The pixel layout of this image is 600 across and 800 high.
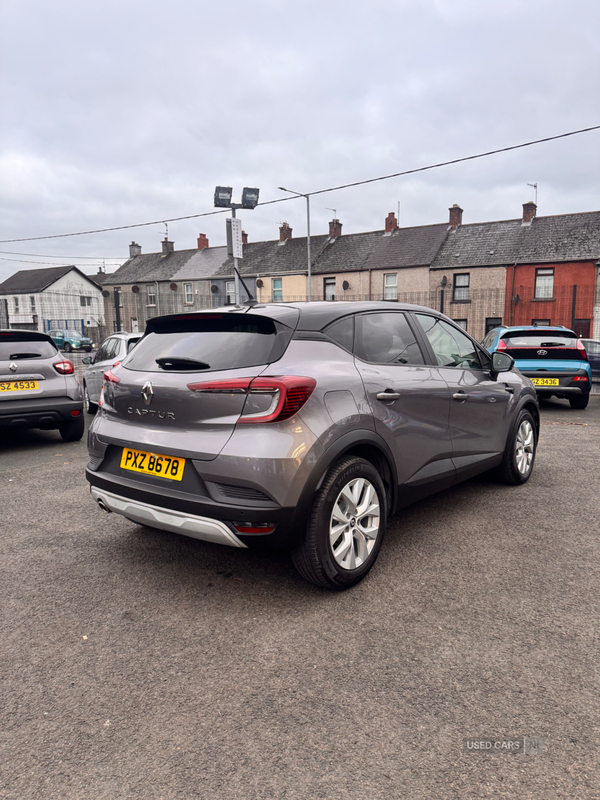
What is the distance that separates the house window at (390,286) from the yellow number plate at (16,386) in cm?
3080

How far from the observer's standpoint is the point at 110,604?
3.04 m

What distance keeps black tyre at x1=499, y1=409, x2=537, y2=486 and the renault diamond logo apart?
330 cm

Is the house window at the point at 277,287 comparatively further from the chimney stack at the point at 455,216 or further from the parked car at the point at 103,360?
the parked car at the point at 103,360

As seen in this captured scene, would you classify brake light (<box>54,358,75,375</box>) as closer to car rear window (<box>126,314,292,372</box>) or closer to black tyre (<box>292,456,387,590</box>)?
car rear window (<box>126,314,292,372</box>)

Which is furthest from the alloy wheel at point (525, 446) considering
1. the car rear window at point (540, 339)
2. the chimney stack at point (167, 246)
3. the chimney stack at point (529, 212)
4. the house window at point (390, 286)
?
the chimney stack at point (167, 246)

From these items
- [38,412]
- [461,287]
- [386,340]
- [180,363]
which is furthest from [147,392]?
[461,287]

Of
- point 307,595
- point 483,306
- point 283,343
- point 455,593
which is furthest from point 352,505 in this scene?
point 483,306

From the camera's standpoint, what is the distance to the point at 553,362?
395 inches

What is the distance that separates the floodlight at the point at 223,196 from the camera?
17.3 m

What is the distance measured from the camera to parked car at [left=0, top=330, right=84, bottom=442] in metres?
6.61

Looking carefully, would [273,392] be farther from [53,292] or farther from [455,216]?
[53,292]

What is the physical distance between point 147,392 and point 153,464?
410 mm

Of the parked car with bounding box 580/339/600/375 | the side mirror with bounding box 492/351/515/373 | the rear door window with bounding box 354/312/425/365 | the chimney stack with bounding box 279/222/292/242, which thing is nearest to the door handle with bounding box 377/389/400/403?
the rear door window with bounding box 354/312/425/365

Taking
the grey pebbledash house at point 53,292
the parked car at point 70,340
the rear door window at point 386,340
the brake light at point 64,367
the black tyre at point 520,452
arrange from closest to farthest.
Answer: the rear door window at point 386,340
the black tyre at point 520,452
the brake light at point 64,367
the parked car at point 70,340
the grey pebbledash house at point 53,292
